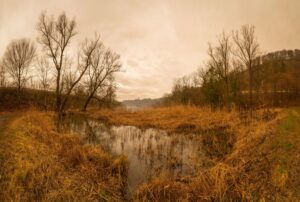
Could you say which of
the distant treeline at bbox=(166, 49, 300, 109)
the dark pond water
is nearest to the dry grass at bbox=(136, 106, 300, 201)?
the dark pond water

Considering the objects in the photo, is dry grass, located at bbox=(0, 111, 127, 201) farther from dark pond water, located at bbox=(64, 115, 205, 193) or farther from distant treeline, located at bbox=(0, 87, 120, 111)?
distant treeline, located at bbox=(0, 87, 120, 111)

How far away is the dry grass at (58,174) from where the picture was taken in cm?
341

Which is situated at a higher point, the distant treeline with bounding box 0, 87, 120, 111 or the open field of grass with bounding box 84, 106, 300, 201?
the distant treeline with bounding box 0, 87, 120, 111

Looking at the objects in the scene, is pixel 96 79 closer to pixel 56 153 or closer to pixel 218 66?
pixel 218 66

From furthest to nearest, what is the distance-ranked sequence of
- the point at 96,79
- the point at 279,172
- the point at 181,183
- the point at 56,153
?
the point at 96,79 < the point at 56,153 < the point at 181,183 < the point at 279,172

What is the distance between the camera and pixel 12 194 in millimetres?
3307

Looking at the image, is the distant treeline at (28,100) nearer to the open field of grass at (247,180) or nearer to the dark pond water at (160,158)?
the dark pond water at (160,158)

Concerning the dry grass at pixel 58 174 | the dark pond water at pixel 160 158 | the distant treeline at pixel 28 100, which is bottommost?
the dark pond water at pixel 160 158

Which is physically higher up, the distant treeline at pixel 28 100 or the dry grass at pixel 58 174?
the distant treeline at pixel 28 100

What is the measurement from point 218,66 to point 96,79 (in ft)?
53.3

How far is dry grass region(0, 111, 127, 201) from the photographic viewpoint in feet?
11.2


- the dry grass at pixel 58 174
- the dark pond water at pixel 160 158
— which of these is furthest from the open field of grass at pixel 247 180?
the dry grass at pixel 58 174

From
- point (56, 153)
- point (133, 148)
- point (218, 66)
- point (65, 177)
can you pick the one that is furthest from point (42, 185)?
point (218, 66)

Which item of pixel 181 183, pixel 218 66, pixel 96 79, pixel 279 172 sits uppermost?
pixel 218 66
